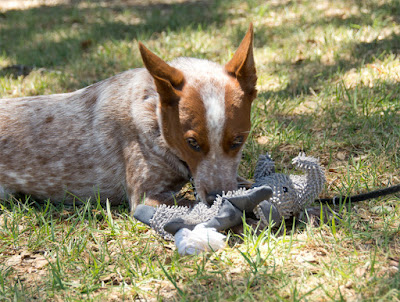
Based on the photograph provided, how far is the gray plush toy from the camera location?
266cm

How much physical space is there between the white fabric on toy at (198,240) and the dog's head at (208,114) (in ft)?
1.02

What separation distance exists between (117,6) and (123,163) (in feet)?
20.5

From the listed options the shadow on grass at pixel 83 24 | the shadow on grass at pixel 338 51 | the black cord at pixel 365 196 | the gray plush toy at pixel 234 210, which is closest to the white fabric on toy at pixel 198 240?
the gray plush toy at pixel 234 210

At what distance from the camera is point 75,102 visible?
3.75 meters

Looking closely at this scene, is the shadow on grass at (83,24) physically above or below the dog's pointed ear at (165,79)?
below

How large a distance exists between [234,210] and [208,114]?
1.98ft

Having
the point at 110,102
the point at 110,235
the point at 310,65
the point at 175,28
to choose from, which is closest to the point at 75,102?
the point at 110,102

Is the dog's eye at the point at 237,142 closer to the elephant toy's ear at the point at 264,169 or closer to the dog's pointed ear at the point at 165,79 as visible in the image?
the elephant toy's ear at the point at 264,169

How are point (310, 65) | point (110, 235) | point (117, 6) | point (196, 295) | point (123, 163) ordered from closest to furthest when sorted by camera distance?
point (196, 295)
point (110, 235)
point (123, 163)
point (310, 65)
point (117, 6)

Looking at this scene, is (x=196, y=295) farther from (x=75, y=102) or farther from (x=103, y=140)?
(x=75, y=102)

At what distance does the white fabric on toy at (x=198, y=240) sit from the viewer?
2609 millimetres

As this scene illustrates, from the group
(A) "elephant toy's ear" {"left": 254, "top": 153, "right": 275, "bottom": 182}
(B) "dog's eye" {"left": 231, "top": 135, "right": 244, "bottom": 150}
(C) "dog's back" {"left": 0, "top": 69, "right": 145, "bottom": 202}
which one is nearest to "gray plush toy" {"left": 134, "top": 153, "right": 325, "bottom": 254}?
(A) "elephant toy's ear" {"left": 254, "top": 153, "right": 275, "bottom": 182}

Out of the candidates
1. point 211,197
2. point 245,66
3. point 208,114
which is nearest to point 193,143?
point 208,114

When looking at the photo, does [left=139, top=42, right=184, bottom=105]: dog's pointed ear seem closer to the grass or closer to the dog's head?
the dog's head
